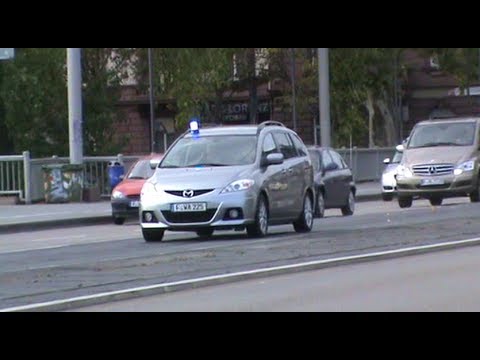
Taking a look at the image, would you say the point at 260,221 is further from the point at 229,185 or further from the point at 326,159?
the point at 326,159

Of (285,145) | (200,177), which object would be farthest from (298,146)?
(200,177)

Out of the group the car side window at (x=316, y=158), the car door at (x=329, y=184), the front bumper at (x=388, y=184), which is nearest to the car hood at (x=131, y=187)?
the car side window at (x=316, y=158)

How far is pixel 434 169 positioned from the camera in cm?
3056

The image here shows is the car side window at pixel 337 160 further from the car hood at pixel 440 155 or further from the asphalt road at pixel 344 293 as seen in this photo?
the asphalt road at pixel 344 293

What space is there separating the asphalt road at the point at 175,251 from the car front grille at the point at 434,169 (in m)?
Answer: 3.64

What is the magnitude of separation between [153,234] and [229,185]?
162cm

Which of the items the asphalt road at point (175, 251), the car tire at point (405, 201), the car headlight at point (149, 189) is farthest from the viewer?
the car tire at point (405, 201)

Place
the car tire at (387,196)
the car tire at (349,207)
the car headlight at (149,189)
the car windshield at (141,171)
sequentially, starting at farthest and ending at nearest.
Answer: the car tire at (387,196) → the car windshield at (141,171) → the car tire at (349,207) → the car headlight at (149,189)

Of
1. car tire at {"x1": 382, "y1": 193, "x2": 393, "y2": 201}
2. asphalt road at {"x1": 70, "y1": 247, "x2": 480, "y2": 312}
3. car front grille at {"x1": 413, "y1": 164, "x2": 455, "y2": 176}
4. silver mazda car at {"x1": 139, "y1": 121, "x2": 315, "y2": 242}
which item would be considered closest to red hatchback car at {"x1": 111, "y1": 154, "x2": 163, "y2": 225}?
car front grille at {"x1": 413, "y1": 164, "x2": 455, "y2": 176}

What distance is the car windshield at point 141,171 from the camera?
30844 millimetres

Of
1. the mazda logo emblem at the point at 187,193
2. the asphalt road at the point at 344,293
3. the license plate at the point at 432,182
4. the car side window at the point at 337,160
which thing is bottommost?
the asphalt road at the point at 344,293

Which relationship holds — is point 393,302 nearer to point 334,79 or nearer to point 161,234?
point 161,234

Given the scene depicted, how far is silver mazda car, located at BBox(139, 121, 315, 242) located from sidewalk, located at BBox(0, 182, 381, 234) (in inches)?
330
